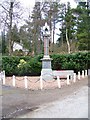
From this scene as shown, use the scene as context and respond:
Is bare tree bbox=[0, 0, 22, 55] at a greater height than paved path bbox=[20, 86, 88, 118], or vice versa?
bare tree bbox=[0, 0, 22, 55]

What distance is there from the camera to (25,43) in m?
34.4

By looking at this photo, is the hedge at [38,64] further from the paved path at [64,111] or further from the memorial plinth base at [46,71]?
the paved path at [64,111]

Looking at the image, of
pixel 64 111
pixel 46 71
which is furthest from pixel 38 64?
pixel 64 111

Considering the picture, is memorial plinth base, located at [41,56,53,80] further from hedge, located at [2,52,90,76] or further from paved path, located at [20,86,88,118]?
paved path, located at [20,86,88,118]

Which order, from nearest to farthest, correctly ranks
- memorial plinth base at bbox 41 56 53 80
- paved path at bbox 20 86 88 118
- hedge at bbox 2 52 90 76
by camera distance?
1. paved path at bbox 20 86 88 118
2. memorial plinth base at bbox 41 56 53 80
3. hedge at bbox 2 52 90 76

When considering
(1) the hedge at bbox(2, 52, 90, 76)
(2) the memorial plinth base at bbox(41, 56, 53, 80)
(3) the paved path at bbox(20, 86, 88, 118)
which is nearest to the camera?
(3) the paved path at bbox(20, 86, 88, 118)

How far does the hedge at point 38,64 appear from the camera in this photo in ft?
64.7

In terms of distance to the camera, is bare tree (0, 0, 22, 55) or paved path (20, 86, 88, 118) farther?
bare tree (0, 0, 22, 55)

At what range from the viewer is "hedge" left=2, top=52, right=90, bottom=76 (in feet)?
64.7

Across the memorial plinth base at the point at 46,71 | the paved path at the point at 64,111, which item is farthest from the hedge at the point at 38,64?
the paved path at the point at 64,111

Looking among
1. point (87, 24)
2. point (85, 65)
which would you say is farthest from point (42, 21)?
point (85, 65)

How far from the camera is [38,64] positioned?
19656 millimetres

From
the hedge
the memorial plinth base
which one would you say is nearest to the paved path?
the memorial plinth base

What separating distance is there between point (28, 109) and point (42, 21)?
25.0m
